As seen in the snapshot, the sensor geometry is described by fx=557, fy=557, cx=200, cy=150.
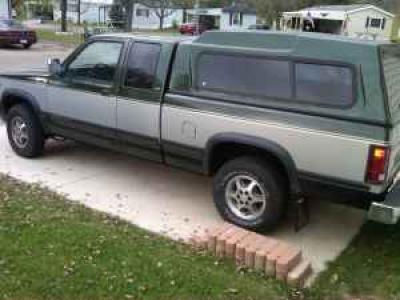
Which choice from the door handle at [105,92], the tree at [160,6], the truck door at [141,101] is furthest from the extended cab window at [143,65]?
the tree at [160,6]

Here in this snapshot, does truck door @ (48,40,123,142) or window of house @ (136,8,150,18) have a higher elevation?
window of house @ (136,8,150,18)

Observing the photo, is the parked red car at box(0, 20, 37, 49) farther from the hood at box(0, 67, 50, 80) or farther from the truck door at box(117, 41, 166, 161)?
the truck door at box(117, 41, 166, 161)

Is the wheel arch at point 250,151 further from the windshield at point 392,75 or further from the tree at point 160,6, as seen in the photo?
the tree at point 160,6

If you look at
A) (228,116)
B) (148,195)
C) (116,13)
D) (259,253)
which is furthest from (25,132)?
(116,13)

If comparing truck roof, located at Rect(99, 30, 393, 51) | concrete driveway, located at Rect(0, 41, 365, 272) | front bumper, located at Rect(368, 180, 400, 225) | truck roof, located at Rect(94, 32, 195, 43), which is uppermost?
truck roof, located at Rect(99, 30, 393, 51)

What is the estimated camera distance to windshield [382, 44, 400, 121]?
4.56 metres

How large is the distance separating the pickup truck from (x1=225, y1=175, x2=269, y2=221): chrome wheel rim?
0.03 feet

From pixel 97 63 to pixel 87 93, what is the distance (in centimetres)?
37

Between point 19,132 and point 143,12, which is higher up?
point 143,12

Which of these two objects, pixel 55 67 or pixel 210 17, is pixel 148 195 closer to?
pixel 55 67

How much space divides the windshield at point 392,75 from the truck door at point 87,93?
288 cm

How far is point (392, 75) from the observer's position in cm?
478

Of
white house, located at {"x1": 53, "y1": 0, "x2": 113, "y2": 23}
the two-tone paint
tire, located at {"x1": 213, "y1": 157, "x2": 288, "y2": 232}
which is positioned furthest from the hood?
white house, located at {"x1": 53, "y1": 0, "x2": 113, "y2": 23}

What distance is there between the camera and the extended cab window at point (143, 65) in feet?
19.0
